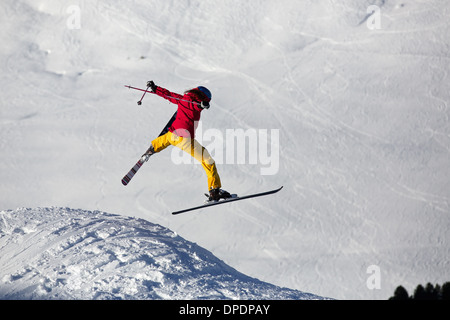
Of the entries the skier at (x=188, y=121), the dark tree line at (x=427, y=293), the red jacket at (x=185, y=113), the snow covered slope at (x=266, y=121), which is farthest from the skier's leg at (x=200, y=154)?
the snow covered slope at (x=266, y=121)

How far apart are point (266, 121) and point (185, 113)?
19193 millimetres

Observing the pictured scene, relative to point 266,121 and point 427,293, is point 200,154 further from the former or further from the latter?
point 266,121

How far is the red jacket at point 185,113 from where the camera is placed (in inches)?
532

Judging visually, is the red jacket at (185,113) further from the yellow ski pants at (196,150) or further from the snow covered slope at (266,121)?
the snow covered slope at (266,121)

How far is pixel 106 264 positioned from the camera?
15.7 metres

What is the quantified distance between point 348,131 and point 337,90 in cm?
283

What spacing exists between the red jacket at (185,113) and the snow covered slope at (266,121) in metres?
16.3

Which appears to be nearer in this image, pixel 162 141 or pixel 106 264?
pixel 162 141

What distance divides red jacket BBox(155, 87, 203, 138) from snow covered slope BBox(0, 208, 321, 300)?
10.4 ft

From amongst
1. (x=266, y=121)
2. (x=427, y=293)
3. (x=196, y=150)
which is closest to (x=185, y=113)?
(x=196, y=150)

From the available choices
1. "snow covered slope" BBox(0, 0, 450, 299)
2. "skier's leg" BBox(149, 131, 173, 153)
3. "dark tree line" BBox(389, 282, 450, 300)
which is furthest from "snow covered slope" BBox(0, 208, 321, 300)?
"snow covered slope" BBox(0, 0, 450, 299)

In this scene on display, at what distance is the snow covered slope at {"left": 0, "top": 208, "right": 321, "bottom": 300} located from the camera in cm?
1500

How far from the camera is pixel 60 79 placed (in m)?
37.3
